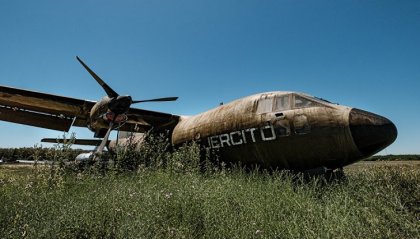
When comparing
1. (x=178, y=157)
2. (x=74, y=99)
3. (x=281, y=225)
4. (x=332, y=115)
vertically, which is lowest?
(x=281, y=225)

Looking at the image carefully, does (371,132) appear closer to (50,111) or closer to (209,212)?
(209,212)

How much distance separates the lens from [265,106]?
29.2ft

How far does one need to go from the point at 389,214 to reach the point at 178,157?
6.37m

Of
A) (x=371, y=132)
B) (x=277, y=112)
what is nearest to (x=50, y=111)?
Answer: (x=277, y=112)

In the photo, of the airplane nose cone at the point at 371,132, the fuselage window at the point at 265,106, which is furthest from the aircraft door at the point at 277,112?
the airplane nose cone at the point at 371,132

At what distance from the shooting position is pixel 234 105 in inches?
402

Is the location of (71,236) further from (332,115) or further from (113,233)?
(332,115)

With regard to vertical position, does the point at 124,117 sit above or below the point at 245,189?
above

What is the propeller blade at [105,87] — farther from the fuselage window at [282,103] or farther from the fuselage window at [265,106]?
the fuselage window at [282,103]

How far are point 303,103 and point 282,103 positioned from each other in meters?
0.68

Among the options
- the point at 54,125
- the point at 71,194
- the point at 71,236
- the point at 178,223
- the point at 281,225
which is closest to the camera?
the point at 71,236

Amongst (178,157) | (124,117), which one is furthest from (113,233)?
(124,117)

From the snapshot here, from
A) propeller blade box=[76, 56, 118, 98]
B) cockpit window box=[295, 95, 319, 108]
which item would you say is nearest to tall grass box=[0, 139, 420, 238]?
cockpit window box=[295, 95, 319, 108]

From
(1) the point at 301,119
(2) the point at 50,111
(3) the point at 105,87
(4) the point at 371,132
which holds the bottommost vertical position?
(4) the point at 371,132
